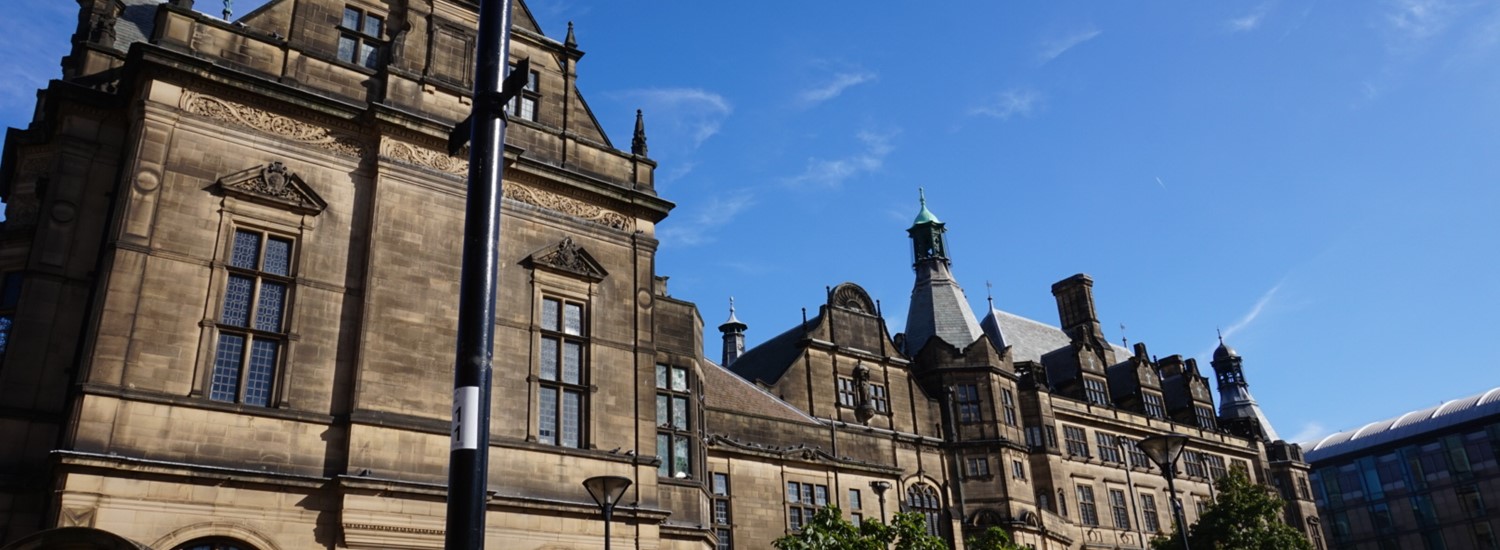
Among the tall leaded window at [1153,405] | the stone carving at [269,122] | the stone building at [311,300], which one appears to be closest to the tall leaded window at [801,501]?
the stone building at [311,300]

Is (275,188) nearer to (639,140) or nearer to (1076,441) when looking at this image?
(639,140)

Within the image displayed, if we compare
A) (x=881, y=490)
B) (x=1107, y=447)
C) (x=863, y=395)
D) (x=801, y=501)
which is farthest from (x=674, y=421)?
(x=1107, y=447)

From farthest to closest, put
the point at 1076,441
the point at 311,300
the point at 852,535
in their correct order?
1. the point at 1076,441
2. the point at 852,535
3. the point at 311,300

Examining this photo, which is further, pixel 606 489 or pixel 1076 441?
pixel 1076 441

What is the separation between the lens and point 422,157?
20734 millimetres

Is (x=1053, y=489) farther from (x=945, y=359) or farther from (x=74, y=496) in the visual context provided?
(x=74, y=496)

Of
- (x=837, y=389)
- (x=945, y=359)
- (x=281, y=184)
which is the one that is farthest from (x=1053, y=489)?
(x=281, y=184)

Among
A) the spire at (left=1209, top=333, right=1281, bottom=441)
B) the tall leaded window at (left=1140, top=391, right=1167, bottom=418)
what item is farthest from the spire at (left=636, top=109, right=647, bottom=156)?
the spire at (left=1209, top=333, right=1281, bottom=441)

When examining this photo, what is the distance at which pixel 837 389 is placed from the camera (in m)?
39.7

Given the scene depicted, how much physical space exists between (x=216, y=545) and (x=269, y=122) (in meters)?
7.74

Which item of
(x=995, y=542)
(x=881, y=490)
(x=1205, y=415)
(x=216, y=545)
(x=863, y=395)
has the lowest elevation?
(x=216, y=545)

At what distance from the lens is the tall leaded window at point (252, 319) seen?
17.4m

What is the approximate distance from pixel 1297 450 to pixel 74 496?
7392 centimetres

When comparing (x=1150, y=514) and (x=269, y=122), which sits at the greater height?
(x=269, y=122)
